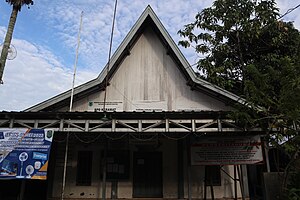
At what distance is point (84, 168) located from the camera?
35.2ft

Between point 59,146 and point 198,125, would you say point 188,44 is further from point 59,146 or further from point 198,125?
point 59,146

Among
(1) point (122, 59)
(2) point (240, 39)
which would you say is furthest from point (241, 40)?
(1) point (122, 59)

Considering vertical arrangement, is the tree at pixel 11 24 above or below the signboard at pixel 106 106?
above

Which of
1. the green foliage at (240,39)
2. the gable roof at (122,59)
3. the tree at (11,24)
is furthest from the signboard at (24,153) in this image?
the green foliage at (240,39)

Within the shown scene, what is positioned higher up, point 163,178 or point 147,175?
point 147,175

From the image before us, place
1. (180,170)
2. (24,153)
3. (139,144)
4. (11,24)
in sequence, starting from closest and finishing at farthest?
(24,153), (180,170), (139,144), (11,24)

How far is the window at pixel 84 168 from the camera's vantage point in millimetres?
10539

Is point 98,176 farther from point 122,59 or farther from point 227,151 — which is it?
point 227,151

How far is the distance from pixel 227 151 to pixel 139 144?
146 inches

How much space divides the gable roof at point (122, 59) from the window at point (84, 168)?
2337 mm

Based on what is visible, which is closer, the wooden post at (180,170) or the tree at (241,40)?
the wooden post at (180,170)

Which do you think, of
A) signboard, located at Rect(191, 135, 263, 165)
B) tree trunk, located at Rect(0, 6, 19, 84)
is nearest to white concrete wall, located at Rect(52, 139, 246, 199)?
signboard, located at Rect(191, 135, 263, 165)

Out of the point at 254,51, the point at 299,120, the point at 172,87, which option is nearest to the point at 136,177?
the point at 172,87

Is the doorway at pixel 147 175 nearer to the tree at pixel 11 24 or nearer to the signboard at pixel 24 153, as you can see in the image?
the signboard at pixel 24 153
